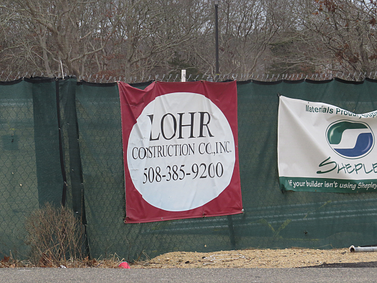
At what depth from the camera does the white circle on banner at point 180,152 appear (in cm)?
484

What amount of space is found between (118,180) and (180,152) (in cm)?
80

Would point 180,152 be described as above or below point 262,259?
above

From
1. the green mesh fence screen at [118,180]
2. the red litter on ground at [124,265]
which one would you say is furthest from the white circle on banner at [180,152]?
the red litter on ground at [124,265]

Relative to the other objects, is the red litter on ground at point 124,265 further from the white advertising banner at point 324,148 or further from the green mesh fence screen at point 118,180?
the white advertising banner at point 324,148

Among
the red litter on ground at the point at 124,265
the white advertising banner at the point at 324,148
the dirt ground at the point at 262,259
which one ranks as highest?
the white advertising banner at the point at 324,148

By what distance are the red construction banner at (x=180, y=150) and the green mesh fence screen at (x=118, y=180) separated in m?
0.12

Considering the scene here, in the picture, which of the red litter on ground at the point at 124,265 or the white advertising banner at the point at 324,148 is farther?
the white advertising banner at the point at 324,148

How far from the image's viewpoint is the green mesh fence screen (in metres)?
4.48

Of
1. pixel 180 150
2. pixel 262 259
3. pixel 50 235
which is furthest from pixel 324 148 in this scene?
pixel 50 235

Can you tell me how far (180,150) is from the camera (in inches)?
196

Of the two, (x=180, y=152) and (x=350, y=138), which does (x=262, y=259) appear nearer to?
(x=180, y=152)

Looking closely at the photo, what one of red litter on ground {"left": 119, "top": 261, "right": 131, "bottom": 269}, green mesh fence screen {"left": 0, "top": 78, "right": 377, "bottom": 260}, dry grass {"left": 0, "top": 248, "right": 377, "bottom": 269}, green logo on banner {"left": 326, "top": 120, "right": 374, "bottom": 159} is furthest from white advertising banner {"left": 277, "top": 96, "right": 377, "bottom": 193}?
red litter on ground {"left": 119, "top": 261, "right": 131, "bottom": 269}

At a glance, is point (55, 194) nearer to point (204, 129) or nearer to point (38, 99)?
point (38, 99)

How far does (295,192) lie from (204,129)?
1.45 meters
